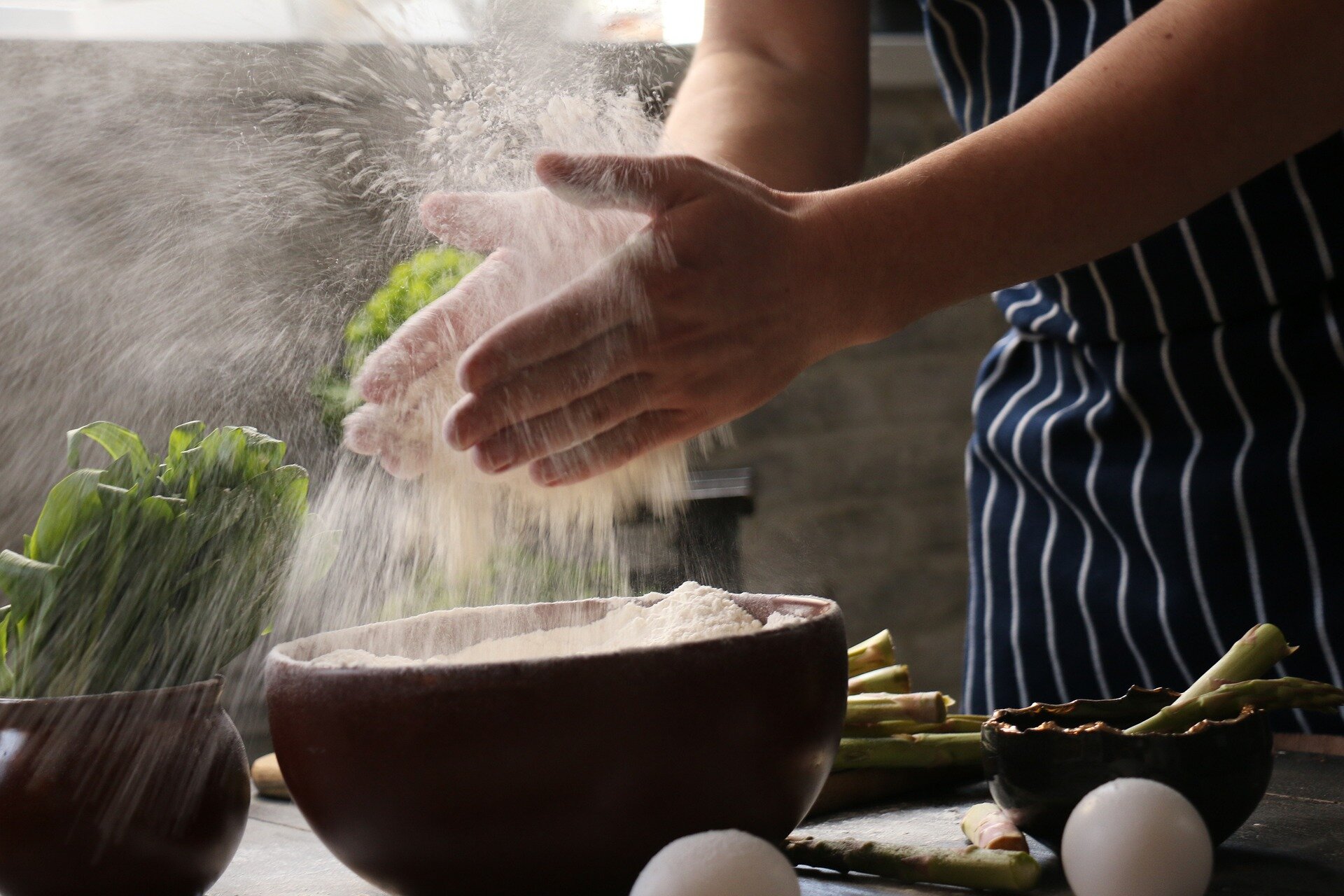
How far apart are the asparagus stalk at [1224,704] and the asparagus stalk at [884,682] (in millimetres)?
259

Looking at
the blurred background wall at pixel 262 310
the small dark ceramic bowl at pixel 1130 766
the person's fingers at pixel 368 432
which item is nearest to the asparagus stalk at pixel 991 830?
the small dark ceramic bowl at pixel 1130 766

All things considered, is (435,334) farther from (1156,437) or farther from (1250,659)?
(1156,437)

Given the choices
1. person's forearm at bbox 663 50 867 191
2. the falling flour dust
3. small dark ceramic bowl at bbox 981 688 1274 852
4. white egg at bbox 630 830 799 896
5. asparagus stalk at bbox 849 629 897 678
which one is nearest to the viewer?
white egg at bbox 630 830 799 896

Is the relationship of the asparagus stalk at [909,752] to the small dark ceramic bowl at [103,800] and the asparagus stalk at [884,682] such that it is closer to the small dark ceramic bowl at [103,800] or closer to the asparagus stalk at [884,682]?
the asparagus stalk at [884,682]

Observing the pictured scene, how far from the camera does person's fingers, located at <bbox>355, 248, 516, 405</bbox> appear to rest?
0.96m

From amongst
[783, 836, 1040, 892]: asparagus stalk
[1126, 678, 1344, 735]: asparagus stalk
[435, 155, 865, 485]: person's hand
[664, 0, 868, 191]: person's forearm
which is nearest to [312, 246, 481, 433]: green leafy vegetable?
[435, 155, 865, 485]: person's hand

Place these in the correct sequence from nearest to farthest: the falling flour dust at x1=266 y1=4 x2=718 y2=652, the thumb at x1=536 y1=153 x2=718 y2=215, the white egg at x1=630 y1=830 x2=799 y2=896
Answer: the white egg at x1=630 y1=830 x2=799 y2=896 < the thumb at x1=536 y1=153 x2=718 y2=215 < the falling flour dust at x1=266 y1=4 x2=718 y2=652

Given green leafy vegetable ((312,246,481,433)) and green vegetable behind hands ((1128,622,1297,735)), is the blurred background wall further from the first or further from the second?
green vegetable behind hands ((1128,622,1297,735))

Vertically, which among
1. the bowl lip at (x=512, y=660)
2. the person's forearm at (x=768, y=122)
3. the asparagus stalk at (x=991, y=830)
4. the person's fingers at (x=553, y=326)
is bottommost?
the asparagus stalk at (x=991, y=830)

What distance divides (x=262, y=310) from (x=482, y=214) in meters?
1.42

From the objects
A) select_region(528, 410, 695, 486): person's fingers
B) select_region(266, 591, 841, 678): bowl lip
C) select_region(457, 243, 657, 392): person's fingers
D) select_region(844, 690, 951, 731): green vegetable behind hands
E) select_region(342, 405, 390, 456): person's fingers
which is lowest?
select_region(844, 690, 951, 731): green vegetable behind hands

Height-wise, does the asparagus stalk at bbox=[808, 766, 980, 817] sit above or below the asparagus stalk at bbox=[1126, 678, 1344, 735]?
below

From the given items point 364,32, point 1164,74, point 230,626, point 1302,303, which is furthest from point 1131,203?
point 230,626

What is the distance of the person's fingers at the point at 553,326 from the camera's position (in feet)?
2.87
